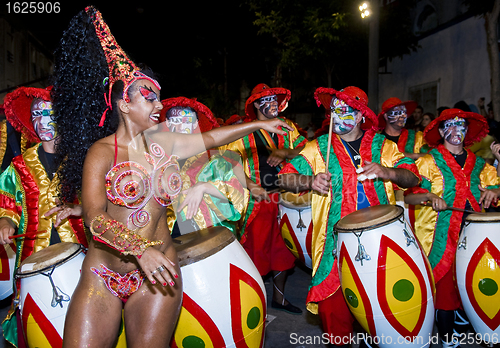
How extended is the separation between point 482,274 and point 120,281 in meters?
2.62

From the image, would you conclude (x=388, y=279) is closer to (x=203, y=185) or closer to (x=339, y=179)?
(x=339, y=179)

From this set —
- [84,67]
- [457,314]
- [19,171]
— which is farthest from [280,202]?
[84,67]

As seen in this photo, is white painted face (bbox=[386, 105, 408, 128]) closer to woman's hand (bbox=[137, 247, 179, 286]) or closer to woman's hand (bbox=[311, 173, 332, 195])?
woman's hand (bbox=[311, 173, 332, 195])

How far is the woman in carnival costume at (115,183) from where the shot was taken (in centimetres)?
180

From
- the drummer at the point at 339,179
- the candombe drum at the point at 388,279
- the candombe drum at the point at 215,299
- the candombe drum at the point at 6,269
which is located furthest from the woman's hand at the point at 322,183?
the candombe drum at the point at 6,269

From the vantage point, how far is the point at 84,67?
80.0 inches

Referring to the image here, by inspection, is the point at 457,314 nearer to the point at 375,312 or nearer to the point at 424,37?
the point at 375,312

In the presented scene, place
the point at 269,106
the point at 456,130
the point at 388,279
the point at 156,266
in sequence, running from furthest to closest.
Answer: the point at 269,106
the point at 456,130
the point at 388,279
the point at 156,266

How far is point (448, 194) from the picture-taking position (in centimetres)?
365

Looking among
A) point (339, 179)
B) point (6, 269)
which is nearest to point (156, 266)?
point (339, 179)

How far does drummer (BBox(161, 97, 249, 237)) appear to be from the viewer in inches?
113

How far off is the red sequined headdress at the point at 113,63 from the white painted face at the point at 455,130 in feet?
9.68

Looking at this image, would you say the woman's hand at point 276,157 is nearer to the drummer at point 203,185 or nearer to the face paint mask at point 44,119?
the drummer at point 203,185

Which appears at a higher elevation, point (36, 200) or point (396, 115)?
point (396, 115)
